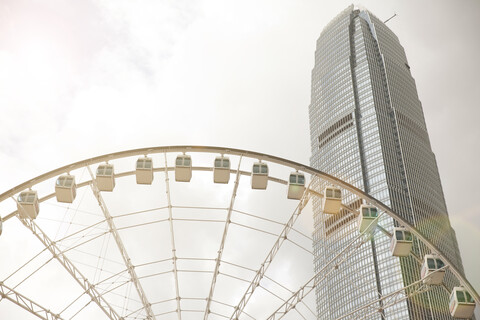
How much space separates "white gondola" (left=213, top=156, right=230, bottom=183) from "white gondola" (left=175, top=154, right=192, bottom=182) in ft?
3.61

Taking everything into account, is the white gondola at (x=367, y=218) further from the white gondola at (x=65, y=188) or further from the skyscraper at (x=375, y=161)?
the skyscraper at (x=375, y=161)

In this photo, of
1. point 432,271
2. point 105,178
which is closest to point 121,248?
point 105,178

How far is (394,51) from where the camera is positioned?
198m

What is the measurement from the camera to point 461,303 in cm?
2233

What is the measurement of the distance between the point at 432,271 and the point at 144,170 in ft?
41.8

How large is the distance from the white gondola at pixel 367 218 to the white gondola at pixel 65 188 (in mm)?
12123

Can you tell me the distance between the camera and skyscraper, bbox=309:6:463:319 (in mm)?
140500

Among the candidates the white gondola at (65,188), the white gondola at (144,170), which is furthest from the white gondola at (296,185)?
the white gondola at (65,188)

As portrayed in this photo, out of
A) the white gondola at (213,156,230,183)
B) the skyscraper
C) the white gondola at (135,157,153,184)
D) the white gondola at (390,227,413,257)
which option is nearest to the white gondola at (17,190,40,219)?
the white gondola at (135,157,153,184)

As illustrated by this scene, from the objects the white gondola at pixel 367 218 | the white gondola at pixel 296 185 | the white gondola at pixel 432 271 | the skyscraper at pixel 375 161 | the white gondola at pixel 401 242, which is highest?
the skyscraper at pixel 375 161

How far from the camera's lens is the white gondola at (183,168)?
2450 cm

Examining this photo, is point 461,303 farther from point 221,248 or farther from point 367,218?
point 221,248

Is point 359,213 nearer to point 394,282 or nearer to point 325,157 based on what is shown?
point 394,282

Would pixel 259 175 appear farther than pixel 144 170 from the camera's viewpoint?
Yes
